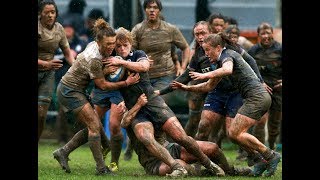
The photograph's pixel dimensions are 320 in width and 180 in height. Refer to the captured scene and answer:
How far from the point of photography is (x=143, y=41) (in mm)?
14344

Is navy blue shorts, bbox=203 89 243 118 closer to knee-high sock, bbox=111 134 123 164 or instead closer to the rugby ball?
knee-high sock, bbox=111 134 123 164

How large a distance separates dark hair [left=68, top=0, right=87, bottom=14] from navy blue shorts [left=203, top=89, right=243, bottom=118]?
17.0ft

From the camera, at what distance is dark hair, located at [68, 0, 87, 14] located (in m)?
17.6

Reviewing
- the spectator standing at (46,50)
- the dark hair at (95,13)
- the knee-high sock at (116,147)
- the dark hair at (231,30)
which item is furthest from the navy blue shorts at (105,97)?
the dark hair at (95,13)

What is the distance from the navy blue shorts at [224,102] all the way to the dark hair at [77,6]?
518cm

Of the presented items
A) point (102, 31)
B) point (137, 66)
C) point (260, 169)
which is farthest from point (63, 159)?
point (260, 169)

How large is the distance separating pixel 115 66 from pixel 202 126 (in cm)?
193

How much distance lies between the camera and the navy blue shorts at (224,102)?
12.7 metres

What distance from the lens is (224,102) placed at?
42.4 feet

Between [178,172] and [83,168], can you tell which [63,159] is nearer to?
[83,168]

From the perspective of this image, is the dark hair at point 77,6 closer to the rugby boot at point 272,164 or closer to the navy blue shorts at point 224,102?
the navy blue shorts at point 224,102
